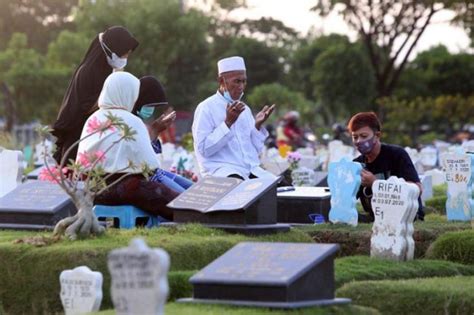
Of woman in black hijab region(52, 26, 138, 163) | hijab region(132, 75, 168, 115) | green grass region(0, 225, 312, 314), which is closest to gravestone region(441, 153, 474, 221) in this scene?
hijab region(132, 75, 168, 115)

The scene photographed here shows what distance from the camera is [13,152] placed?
1605 cm

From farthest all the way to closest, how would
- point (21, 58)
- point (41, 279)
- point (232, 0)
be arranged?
point (232, 0)
point (21, 58)
point (41, 279)

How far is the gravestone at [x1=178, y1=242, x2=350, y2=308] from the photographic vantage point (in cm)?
905

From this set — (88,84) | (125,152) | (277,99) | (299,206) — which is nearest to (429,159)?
(299,206)

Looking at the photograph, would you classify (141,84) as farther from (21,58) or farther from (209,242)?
(21,58)

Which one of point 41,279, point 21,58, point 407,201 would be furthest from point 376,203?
point 21,58

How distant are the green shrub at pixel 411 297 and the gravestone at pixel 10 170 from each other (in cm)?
592

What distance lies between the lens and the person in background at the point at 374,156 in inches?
575

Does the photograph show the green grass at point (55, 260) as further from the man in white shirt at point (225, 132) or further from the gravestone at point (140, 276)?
the man in white shirt at point (225, 132)

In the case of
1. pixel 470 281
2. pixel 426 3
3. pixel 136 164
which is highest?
pixel 426 3

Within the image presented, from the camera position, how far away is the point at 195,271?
10992mm

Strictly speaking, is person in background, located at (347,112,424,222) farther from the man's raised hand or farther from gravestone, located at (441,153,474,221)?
the man's raised hand

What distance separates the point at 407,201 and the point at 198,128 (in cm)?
361

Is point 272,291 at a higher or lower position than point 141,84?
lower
